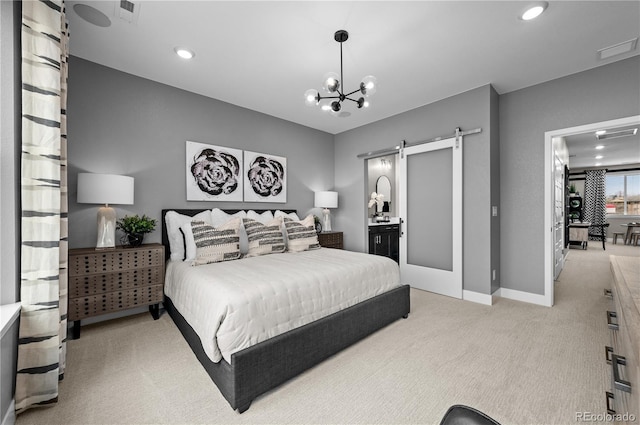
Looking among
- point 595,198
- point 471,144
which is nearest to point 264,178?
point 471,144

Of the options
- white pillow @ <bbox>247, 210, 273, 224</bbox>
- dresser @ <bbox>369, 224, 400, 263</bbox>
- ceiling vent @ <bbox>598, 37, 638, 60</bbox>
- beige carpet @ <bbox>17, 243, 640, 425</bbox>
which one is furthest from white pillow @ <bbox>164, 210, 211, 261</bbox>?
ceiling vent @ <bbox>598, 37, 638, 60</bbox>

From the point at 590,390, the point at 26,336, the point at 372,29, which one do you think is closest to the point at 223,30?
the point at 372,29

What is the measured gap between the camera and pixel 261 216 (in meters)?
3.94

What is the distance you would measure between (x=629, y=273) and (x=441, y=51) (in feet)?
7.53

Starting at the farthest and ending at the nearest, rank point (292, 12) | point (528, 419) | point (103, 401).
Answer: point (292, 12)
point (103, 401)
point (528, 419)

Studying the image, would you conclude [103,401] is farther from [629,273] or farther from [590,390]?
[629,273]

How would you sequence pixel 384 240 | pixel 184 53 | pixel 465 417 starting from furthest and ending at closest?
1. pixel 384 240
2. pixel 184 53
3. pixel 465 417

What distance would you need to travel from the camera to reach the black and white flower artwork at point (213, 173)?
346 centimetres

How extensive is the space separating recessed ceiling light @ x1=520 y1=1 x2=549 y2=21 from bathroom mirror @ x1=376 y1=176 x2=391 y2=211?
4098 mm

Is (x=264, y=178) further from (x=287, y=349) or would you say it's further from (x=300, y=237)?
(x=287, y=349)

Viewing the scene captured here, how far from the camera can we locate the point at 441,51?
2617 millimetres

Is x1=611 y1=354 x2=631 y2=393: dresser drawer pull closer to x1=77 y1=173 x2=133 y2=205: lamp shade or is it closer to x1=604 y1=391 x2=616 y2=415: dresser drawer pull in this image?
x1=604 y1=391 x2=616 y2=415: dresser drawer pull

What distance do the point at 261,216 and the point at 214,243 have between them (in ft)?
3.94

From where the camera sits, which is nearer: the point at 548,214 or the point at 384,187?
the point at 548,214
